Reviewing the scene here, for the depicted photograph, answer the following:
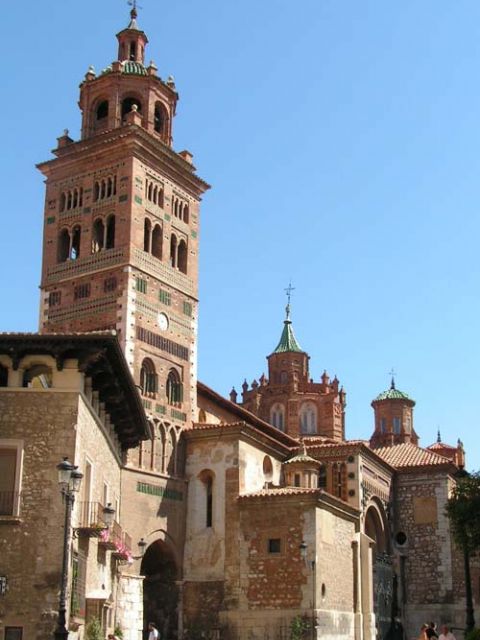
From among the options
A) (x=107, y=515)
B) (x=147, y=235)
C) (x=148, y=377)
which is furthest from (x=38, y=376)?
(x=147, y=235)

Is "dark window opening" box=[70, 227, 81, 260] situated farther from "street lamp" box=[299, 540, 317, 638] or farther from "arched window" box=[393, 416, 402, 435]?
"arched window" box=[393, 416, 402, 435]

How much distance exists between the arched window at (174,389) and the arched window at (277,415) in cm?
3088

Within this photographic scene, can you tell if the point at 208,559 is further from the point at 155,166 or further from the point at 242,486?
the point at 155,166

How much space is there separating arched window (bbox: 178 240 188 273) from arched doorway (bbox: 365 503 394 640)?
596 inches

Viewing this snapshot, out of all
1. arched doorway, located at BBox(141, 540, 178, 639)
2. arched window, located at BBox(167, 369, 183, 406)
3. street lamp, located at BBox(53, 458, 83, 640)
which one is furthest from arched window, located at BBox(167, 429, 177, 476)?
street lamp, located at BBox(53, 458, 83, 640)

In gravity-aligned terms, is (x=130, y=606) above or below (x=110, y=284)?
below

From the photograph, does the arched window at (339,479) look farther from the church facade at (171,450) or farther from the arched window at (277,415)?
the arched window at (277,415)

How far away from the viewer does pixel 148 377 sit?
37750 mm

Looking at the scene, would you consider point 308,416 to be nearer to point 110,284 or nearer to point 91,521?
point 110,284

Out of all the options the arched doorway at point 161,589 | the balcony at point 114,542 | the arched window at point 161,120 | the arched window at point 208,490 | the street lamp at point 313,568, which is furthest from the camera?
the arched window at point 161,120

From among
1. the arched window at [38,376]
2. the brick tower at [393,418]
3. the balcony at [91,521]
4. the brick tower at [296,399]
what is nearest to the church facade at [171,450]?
the balcony at [91,521]

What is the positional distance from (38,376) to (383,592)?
94.4ft

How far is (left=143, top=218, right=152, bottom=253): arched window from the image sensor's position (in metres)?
39.2

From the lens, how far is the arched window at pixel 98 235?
128 feet
